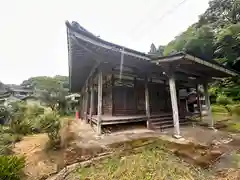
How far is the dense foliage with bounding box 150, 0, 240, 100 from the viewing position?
12008 millimetres

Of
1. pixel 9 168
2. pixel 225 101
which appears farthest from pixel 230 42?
pixel 9 168

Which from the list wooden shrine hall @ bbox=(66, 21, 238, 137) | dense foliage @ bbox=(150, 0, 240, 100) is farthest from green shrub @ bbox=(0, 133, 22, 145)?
dense foliage @ bbox=(150, 0, 240, 100)

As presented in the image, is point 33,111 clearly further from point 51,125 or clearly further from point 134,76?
point 134,76

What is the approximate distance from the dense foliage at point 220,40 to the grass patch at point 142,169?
7.93 metres

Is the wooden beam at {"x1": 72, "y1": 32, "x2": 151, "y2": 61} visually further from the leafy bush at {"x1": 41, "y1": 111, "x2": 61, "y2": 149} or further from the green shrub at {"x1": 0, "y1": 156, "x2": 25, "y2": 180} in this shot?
the green shrub at {"x1": 0, "y1": 156, "x2": 25, "y2": 180}

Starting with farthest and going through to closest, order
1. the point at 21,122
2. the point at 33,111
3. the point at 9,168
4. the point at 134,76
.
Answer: the point at 33,111
the point at 134,76
the point at 21,122
the point at 9,168

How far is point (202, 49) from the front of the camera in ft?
48.6

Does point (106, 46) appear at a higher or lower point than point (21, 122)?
higher

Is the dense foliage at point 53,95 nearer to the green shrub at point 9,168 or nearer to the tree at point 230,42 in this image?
the green shrub at point 9,168

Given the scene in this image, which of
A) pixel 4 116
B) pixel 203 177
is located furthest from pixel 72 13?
pixel 203 177

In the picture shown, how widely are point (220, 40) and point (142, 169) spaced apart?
45.4 ft

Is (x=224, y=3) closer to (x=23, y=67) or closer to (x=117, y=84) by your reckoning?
(x=117, y=84)

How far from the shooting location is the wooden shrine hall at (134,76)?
424 cm

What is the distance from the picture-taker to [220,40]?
1201cm
